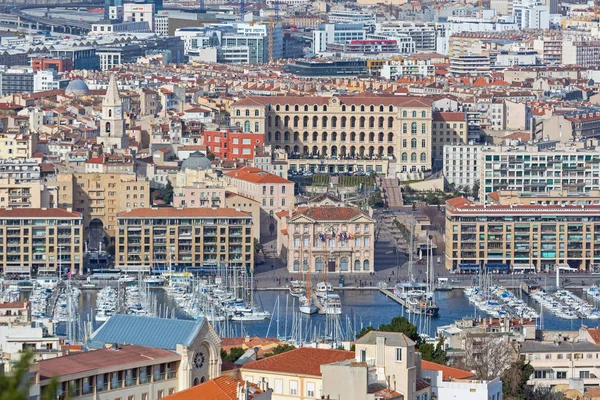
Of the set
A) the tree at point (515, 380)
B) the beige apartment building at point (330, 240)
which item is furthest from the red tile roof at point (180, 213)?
the tree at point (515, 380)

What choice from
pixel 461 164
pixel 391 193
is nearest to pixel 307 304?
pixel 391 193

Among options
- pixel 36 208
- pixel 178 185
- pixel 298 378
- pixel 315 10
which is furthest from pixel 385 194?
pixel 315 10

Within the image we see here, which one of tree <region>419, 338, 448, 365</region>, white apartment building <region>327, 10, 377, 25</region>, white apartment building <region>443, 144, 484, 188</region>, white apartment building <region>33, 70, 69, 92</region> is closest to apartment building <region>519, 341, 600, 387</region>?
tree <region>419, 338, 448, 365</region>

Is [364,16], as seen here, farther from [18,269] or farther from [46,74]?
[18,269]

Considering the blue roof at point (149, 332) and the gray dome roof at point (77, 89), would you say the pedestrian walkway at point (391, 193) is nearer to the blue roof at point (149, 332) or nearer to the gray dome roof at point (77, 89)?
the gray dome roof at point (77, 89)

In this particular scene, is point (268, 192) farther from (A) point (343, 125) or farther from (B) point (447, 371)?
(B) point (447, 371)
